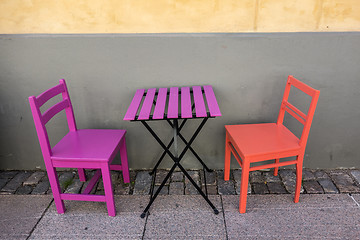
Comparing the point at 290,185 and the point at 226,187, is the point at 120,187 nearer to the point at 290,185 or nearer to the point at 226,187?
the point at 226,187

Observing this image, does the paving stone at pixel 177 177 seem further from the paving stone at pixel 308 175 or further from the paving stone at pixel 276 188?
the paving stone at pixel 308 175

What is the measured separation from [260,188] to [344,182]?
3.27ft

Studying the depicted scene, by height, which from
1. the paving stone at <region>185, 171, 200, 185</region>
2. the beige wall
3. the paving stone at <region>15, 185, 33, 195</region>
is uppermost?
the beige wall

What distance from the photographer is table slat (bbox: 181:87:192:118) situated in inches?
95.3

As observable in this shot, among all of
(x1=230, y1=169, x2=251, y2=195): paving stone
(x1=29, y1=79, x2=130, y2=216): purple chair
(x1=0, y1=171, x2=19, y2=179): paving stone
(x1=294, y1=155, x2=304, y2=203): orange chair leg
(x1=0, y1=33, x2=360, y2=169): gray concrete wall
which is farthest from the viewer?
(x1=0, y1=171, x2=19, y2=179): paving stone

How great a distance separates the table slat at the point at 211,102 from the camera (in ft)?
7.95

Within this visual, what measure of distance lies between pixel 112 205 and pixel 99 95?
1.27 meters

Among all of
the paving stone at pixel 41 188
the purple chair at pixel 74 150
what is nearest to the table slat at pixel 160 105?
the purple chair at pixel 74 150

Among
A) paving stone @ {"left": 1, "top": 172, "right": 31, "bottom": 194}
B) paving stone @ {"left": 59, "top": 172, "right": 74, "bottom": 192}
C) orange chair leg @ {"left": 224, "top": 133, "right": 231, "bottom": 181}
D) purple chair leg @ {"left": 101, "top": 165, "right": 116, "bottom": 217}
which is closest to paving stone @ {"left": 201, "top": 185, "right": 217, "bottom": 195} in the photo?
orange chair leg @ {"left": 224, "top": 133, "right": 231, "bottom": 181}

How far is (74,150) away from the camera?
8.64 feet

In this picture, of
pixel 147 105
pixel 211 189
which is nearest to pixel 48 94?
pixel 147 105

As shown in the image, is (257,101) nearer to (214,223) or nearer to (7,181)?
(214,223)

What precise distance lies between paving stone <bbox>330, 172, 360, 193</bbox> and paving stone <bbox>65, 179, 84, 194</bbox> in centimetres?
296

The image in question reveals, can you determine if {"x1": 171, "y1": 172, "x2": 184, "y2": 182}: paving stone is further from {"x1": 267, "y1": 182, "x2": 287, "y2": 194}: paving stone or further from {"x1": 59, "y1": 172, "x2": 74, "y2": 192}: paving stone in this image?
{"x1": 59, "y1": 172, "x2": 74, "y2": 192}: paving stone
